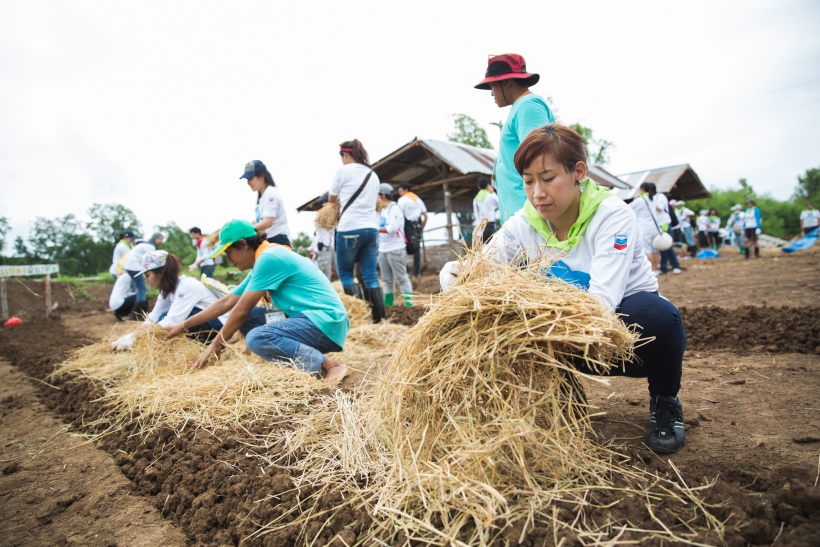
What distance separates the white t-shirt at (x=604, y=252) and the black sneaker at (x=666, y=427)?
1.51 ft

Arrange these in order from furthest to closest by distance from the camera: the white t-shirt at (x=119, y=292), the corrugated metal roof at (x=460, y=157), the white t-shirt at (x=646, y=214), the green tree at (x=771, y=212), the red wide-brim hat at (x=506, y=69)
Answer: the green tree at (x=771, y=212) → the corrugated metal roof at (x=460, y=157) → the white t-shirt at (x=646, y=214) → the white t-shirt at (x=119, y=292) → the red wide-brim hat at (x=506, y=69)

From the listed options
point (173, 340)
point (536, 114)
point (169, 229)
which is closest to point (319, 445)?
point (536, 114)

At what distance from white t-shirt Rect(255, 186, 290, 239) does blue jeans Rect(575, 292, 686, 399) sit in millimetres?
4033

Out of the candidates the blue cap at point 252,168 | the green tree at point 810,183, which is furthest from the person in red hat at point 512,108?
the green tree at point 810,183

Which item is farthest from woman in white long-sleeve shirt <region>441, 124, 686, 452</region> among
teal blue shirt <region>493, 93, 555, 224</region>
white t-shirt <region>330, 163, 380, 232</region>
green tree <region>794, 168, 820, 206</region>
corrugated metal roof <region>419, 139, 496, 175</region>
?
green tree <region>794, 168, 820, 206</region>

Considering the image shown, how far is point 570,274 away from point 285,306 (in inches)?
90.2

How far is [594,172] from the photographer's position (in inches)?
676

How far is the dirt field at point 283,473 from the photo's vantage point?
1.53 metres

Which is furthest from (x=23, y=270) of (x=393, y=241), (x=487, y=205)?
(x=487, y=205)

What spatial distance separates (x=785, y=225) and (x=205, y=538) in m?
60.9

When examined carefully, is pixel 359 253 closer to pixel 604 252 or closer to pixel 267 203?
pixel 267 203

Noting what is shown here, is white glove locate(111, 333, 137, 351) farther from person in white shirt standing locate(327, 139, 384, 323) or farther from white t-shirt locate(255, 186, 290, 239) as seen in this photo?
person in white shirt standing locate(327, 139, 384, 323)

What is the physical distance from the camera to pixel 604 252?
1857 mm

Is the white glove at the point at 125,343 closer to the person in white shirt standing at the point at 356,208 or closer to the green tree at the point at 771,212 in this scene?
the person in white shirt standing at the point at 356,208
